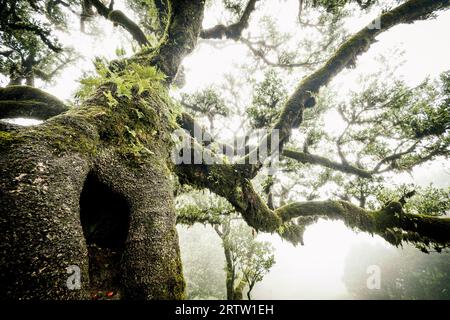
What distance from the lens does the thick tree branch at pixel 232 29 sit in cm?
703

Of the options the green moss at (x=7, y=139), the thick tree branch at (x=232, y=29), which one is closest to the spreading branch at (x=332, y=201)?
the green moss at (x=7, y=139)

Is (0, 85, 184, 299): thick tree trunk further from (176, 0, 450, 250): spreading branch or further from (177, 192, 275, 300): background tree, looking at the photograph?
(177, 192, 275, 300): background tree

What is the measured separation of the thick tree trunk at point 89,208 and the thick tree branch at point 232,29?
4.97 meters

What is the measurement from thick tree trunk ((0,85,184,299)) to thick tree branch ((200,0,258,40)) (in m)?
4.97

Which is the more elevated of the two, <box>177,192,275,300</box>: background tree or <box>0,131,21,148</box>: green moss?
<box>0,131,21,148</box>: green moss

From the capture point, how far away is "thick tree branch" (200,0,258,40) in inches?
277

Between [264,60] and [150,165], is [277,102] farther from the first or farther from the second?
[150,165]

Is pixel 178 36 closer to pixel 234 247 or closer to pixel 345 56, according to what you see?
pixel 345 56

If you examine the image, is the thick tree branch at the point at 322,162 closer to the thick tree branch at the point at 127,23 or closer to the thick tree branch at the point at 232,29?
the thick tree branch at the point at 232,29

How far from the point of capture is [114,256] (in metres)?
2.38

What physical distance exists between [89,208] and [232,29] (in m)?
7.05

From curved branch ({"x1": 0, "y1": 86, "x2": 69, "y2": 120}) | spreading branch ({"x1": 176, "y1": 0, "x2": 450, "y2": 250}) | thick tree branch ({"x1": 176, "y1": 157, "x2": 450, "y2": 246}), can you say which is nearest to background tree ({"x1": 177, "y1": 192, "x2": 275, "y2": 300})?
thick tree branch ({"x1": 176, "y1": 157, "x2": 450, "y2": 246})

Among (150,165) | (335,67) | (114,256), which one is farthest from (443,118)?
(114,256)

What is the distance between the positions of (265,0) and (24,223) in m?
9.90
